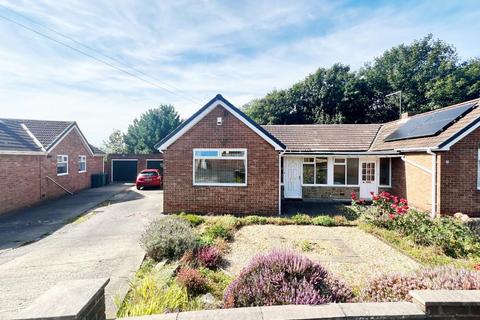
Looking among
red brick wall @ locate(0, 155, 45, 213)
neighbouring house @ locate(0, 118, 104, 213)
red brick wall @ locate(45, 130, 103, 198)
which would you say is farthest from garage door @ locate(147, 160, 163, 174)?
red brick wall @ locate(0, 155, 45, 213)

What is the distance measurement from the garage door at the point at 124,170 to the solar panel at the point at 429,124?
22.0m

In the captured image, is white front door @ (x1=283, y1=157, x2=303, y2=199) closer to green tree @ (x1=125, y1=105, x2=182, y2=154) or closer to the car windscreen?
the car windscreen

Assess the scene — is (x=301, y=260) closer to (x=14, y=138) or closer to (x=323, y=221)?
(x=323, y=221)

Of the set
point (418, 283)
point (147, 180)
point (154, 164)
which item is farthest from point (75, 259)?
point (154, 164)

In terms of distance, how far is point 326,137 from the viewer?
16.3 metres

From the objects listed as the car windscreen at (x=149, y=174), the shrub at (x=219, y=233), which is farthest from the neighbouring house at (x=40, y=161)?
the shrub at (x=219, y=233)

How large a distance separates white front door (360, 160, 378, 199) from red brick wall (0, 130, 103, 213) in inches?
697

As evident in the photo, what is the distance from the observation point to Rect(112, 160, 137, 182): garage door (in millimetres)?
25953

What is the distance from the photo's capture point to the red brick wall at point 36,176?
1220cm

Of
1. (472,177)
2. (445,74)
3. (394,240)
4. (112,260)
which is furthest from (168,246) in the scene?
(445,74)

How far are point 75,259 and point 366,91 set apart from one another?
3204 cm

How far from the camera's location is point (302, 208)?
12.8m

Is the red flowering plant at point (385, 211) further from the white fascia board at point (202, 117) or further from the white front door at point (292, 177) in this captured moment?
the white front door at point (292, 177)

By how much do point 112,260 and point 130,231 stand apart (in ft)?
9.15
